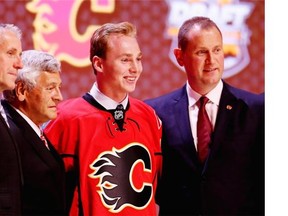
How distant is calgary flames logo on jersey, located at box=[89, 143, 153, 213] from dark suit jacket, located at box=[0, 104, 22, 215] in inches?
12.1

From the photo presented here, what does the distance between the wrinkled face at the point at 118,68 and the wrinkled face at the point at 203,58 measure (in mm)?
206

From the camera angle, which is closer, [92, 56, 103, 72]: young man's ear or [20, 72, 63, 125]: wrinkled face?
[20, 72, 63, 125]: wrinkled face

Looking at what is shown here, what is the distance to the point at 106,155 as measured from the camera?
2225mm

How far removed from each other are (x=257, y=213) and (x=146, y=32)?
85 centimetres

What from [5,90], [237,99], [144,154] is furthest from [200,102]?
[5,90]

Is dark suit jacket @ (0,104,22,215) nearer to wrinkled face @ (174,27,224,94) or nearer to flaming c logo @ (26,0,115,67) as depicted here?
flaming c logo @ (26,0,115,67)

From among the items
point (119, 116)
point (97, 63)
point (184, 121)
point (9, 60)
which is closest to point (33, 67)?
point (9, 60)

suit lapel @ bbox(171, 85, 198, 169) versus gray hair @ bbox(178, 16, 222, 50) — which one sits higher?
gray hair @ bbox(178, 16, 222, 50)

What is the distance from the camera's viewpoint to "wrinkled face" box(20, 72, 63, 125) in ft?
7.02

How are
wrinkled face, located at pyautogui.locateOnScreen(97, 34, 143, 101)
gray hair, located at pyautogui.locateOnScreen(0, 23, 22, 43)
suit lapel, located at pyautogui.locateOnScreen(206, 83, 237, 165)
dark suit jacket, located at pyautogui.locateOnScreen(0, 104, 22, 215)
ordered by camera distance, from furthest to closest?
1. suit lapel, located at pyautogui.locateOnScreen(206, 83, 237, 165)
2. wrinkled face, located at pyautogui.locateOnScreen(97, 34, 143, 101)
3. gray hair, located at pyautogui.locateOnScreen(0, 23, 22, 43)
4. dark suit jacket, located at pyautogui.locateOnScreen(0, 104, 22, 215)

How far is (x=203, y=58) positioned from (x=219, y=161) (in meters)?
0.41

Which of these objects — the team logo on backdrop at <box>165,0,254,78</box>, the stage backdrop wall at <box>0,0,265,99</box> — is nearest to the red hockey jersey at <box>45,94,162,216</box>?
the stage backdrop wall at <box>0,0,265,99</box>
